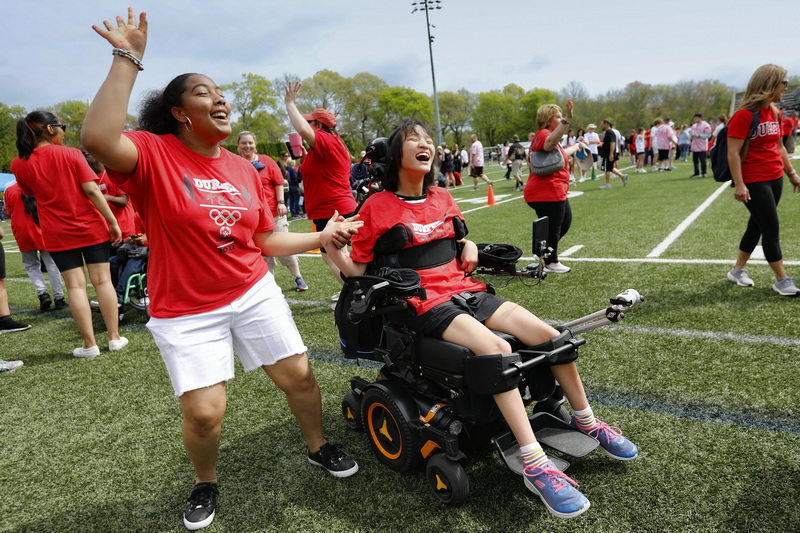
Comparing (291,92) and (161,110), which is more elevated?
(291,92)

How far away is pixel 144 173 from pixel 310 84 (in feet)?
238

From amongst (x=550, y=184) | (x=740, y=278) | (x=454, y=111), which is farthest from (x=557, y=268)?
(x=454, y=111)

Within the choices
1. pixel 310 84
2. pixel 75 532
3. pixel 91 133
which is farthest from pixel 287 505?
pixel 310 84

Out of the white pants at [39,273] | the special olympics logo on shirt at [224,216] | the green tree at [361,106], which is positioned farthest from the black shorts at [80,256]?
the green tree at [361,106]

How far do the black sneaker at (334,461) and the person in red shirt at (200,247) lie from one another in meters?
0.49

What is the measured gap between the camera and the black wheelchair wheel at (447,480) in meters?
2.21

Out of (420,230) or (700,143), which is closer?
(420,230)

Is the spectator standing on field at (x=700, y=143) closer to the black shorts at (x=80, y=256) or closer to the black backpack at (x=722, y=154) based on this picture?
the black backpack at (x=722, y=154)

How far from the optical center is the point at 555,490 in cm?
209

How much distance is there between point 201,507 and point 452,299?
1540 millimetres

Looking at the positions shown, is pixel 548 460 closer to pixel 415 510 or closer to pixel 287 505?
pixel 415 510

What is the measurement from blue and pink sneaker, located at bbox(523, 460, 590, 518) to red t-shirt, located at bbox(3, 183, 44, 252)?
6.74 metres

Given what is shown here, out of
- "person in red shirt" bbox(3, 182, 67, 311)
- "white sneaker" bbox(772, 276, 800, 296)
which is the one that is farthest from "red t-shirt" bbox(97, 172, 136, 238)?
"white sneaker" bbox(772, 276, 800, 296)

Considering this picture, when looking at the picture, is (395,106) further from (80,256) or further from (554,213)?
(80,256)
